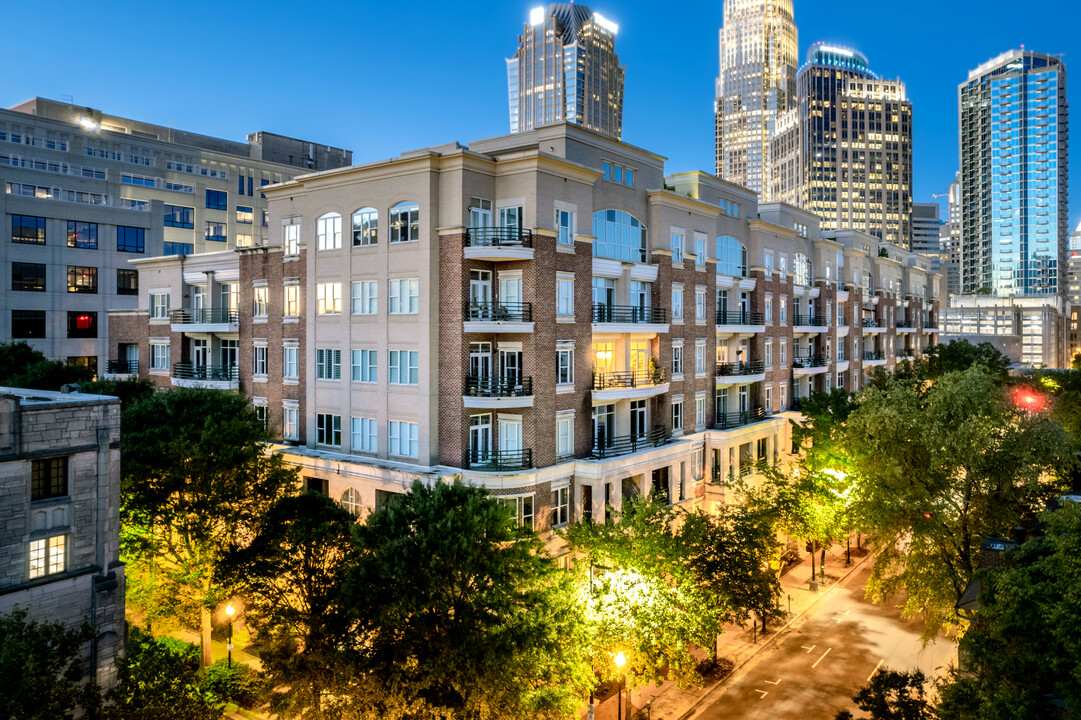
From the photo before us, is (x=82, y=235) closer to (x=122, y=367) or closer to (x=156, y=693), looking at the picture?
(x=122, y=367)

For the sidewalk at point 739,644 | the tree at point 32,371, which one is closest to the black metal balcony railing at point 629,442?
the sidewalk at point 739,644

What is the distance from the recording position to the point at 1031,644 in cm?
1869

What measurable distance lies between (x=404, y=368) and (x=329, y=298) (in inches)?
306

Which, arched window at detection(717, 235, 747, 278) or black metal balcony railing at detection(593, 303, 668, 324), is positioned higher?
arched window at detection(717, 235, 747, 278)

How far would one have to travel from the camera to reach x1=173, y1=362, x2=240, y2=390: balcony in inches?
1918

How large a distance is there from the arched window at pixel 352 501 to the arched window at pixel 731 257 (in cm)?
3157

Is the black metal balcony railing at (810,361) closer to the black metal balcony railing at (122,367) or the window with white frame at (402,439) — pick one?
the window with white frame at (402,439)

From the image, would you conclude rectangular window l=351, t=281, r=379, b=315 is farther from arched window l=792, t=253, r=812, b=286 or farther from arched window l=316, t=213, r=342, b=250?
arched window l=792, t=253, r=812, b=286

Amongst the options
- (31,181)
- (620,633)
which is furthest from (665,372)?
(31,181)

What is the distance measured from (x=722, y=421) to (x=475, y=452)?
24.2 m

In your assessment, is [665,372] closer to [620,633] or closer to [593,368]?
[593,368]

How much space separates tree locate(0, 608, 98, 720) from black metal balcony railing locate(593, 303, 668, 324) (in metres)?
29.4

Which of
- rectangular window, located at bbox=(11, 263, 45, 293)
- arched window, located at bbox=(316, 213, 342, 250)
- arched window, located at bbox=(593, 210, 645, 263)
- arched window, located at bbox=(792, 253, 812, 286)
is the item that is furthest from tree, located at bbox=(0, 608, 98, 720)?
arched window, located at bbox=(792, 253, 812, 286)

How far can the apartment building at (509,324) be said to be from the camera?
121ft
